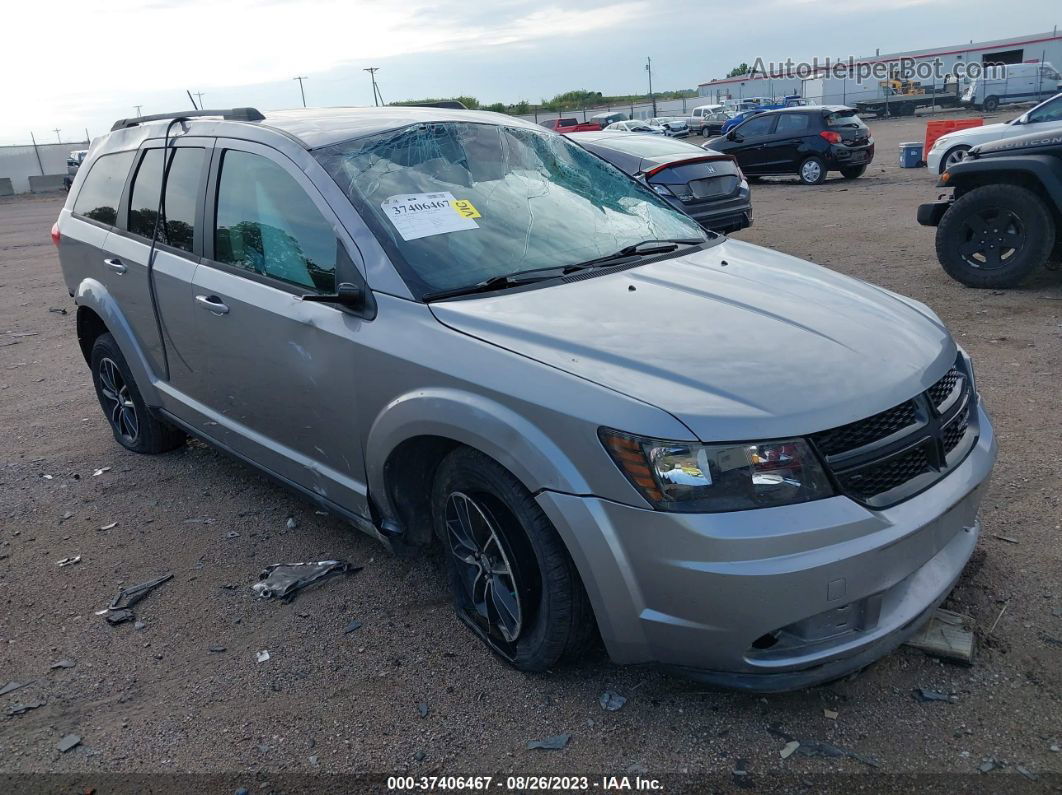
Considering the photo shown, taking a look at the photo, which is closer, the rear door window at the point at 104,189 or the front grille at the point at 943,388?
the front grille at the point at 943,388

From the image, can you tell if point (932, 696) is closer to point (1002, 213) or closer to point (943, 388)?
point (943, 388)

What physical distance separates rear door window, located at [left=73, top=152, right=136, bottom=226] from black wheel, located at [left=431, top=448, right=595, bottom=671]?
9.50ft

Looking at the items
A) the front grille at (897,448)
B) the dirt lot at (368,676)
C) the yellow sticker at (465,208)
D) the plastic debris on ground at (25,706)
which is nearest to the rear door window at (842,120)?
the dirt lot at (368,676)

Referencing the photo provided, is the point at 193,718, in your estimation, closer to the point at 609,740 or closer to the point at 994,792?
the point at 609,740

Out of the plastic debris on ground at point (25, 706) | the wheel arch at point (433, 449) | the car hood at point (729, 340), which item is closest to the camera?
the car hood at point (729, 340)

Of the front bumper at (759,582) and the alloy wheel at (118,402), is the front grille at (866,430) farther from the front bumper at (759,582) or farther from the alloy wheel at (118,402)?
the alloy wheel at (118,402)

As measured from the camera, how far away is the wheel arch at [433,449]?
2.49m

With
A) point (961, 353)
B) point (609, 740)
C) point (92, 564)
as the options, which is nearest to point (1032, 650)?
point (961, 353)

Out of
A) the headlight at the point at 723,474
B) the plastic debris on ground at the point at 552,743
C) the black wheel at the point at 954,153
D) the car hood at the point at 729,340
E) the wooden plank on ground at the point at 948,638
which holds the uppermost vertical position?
the car hood at the point at 729,340

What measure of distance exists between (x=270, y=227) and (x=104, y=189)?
194 centimetres

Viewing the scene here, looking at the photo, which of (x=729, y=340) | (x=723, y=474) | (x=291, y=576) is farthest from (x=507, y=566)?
(x=291, y=576)

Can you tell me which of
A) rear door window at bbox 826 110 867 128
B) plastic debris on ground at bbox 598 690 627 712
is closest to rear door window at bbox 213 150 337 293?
plastic debris on ground at bbox 598 690 627 712

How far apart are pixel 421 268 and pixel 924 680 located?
217cm

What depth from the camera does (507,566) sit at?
109 inches
